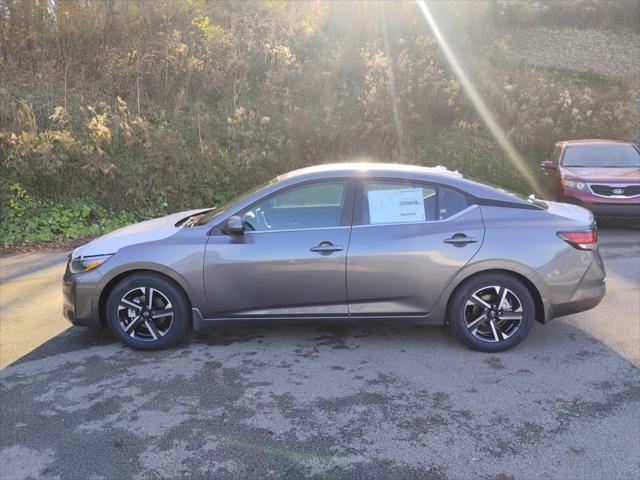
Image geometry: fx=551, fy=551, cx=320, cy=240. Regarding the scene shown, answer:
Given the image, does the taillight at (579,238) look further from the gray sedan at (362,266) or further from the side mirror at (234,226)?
the side mirror at (234,226)

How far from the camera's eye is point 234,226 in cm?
439

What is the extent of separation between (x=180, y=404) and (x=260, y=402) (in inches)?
21.1

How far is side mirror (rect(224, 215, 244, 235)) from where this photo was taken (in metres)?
4.40

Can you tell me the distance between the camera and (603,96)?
15.6 metres

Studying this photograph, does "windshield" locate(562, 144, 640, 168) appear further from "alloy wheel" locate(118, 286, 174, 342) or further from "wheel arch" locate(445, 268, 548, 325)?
"alloy wheel" locate(118, 286, 174, 342)

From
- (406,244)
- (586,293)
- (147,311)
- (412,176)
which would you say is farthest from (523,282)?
(147,311)

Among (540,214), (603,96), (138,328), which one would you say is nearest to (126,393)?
(138,328)

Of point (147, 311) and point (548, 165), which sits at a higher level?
point (548, 165)

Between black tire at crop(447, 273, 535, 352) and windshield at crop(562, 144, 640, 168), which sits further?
windshield at crop(562, 144, 640, 168)

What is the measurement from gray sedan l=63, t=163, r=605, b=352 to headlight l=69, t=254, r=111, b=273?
0.04 feet

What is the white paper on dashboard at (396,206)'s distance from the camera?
14.8 feet

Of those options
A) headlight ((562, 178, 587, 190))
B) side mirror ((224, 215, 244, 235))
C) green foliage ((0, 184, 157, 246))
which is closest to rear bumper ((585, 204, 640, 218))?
headlight ((562, 178, 587, 190))

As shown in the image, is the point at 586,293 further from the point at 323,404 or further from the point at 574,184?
the point at 574,184

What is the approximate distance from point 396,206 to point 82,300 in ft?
8.83
